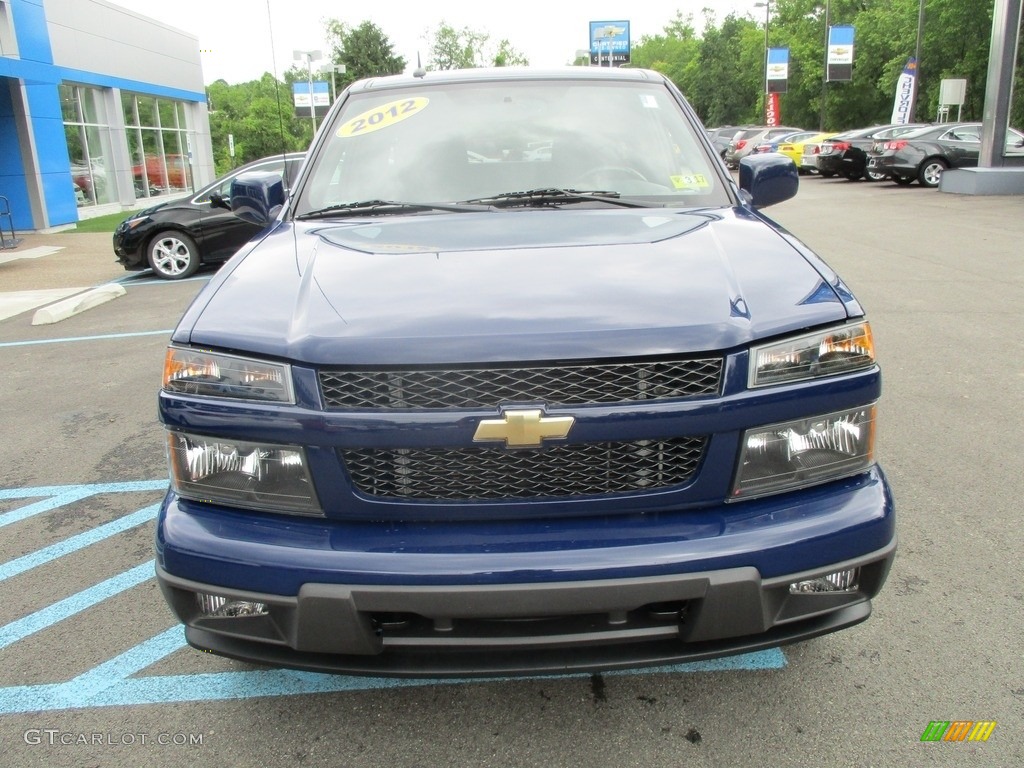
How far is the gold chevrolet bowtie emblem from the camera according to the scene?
1.95 m

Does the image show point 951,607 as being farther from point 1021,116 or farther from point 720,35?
point 720,35

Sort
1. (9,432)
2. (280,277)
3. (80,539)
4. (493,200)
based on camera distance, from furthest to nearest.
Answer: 1. (9,432)
2. (80,539)
3. (493,200)
4. (280,277)

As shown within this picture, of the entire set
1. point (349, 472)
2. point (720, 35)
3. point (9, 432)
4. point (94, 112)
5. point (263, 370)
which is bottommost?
point (9, 432)

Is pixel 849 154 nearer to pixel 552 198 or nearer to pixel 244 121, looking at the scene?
pixel 552 198

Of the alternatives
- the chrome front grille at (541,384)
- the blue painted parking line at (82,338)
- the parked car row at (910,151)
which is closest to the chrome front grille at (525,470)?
the chrome front grille at (541,384)

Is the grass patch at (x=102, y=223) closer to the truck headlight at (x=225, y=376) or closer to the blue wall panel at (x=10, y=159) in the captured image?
the blue wall panel at (x=10, y=159)

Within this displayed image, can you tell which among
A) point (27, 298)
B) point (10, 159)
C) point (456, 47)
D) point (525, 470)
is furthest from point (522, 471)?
point (456, 47)

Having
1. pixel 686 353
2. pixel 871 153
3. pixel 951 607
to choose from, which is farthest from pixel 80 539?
pixel 871 153

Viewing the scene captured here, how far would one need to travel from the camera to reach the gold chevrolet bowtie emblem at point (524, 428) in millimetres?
1947

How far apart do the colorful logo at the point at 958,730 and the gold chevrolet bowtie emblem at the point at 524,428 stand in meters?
1.37

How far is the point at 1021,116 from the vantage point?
42.1 meters

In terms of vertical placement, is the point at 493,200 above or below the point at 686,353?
above

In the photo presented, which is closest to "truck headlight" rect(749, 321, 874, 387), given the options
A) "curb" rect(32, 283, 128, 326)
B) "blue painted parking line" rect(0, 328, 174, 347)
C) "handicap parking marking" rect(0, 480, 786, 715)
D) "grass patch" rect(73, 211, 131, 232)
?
"handicap parking marking" rect(0, 480, 786, 715)

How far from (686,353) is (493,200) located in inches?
53.7
